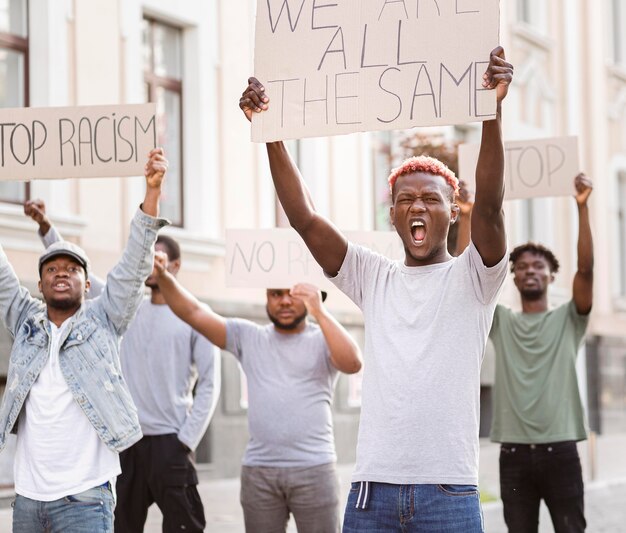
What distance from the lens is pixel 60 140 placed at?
625 centimetres

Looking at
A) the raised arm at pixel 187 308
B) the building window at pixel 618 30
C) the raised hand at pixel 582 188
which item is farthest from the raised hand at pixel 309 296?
the building window at pixel 618 30

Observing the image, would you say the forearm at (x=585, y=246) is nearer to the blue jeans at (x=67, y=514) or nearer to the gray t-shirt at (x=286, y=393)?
the gray t-shirt at (x=286, y=393)

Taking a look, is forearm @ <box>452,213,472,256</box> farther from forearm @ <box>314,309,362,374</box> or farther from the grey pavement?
the grey pavement

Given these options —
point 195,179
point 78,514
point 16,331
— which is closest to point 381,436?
point 78,514

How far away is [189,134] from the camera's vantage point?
14117mm

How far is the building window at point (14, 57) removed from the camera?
11891 mm

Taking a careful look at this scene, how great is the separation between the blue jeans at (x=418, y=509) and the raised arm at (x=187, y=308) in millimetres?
2387

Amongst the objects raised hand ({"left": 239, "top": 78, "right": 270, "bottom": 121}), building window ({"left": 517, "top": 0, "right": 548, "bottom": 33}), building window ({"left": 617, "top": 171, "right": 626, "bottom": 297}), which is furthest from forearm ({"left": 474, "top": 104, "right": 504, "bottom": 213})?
building window ({"left": 617, "top": 171, "right": 626, "bottom": 297})

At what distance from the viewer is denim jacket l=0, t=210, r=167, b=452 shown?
529 cm

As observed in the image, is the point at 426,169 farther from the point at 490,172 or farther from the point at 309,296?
the point at 309,296

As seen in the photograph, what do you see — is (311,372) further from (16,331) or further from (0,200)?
(0,200)

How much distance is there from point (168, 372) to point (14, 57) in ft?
19.1

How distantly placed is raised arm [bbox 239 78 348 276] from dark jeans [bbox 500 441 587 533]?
2.81 m

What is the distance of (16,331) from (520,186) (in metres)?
3.31
